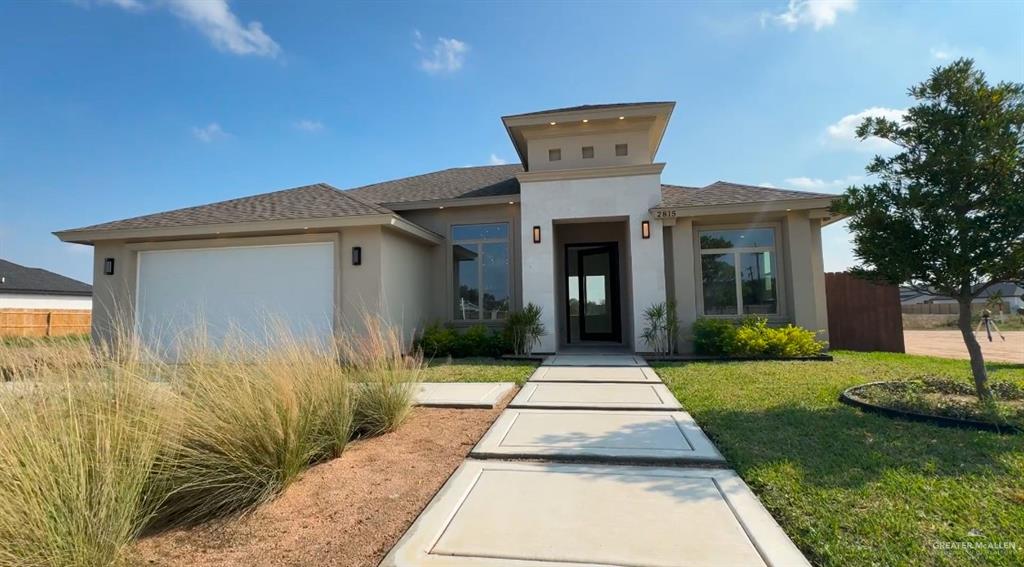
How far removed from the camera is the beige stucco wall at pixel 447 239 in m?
10.6

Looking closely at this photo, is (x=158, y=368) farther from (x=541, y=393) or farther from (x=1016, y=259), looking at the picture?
(x=1016, y=259)

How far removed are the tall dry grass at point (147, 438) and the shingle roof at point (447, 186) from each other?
7640 millimetres

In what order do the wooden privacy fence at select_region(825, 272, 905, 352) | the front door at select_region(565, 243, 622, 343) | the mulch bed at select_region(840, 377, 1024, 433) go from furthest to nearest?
the front door at select_region(565, 243, 622, 343), the wooden privacy fence at select_region(825, 272, 905, 352), the mulch bed at select_region(840, 377, 1024, 433)

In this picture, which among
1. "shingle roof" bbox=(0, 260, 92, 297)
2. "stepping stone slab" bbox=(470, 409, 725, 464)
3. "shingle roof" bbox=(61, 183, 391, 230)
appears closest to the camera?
"stepping stone slab" bbox=(470, 409, 725, 464)

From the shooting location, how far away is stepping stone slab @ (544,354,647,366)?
804 cm

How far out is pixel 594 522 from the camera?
2.38 m

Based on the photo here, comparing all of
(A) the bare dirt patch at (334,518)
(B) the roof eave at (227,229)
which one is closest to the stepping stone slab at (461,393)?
(A) the bare dirt patch at (334,518)

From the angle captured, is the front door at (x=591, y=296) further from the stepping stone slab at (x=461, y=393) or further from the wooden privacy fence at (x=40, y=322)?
the wooden privacy fence at (x=40, y=322)

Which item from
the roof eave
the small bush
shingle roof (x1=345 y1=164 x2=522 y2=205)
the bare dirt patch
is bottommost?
the bare dirt patch

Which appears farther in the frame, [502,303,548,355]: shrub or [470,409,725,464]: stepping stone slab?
[502,303,548,355]: shrub

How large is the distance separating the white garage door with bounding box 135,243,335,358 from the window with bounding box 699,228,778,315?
27.0 feet

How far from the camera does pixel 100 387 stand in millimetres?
2611

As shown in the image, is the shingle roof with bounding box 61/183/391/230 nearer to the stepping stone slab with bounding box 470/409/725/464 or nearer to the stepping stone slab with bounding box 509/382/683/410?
the stepping stone slab with bounding box 509/382/683/410

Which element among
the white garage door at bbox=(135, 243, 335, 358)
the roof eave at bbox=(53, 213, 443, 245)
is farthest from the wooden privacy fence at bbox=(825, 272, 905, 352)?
the white garage door at bbox=(135, 243, 335, 358)
